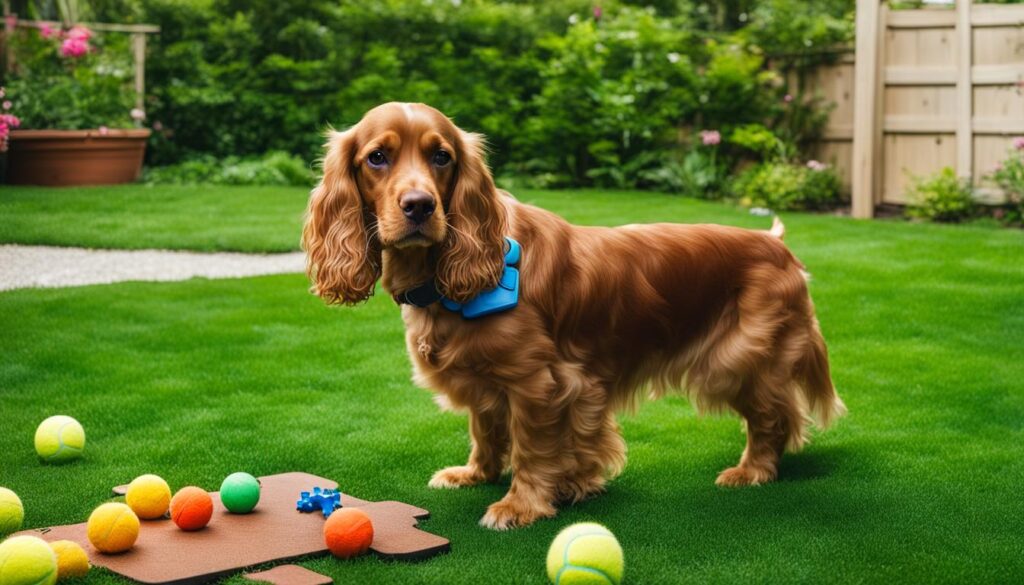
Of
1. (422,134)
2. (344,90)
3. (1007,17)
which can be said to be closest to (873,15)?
(1007,17)

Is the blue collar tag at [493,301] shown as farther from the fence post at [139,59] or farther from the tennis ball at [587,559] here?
the fence post at [139,59]

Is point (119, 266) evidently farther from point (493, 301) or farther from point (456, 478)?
point (493, 301)

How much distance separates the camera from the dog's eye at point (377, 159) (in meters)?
3.68

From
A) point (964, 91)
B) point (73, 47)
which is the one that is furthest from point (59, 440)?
point (73, 47)

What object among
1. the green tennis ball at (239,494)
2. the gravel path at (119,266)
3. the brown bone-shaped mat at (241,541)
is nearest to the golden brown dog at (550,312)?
the brown bone-shaped mat at (241,541)

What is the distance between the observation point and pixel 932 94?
1112 cm

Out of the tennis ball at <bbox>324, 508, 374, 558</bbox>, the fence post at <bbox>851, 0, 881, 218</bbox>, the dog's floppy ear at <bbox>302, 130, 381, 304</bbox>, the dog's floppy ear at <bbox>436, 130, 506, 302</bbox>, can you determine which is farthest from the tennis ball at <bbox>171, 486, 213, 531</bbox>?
the fence post at <bbox>851, 0, 881, 218</bbox>

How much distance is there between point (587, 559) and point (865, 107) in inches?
363

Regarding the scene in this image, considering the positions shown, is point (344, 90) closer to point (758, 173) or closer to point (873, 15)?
point (758, 173)

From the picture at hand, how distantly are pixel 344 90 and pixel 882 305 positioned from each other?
9308 mm

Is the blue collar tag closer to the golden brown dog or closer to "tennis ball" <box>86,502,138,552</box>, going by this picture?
the golden brown dog

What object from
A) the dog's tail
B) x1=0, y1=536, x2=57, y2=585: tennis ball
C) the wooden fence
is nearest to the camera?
x1=0, y1=536, x2=57, y2=585: tennis ball

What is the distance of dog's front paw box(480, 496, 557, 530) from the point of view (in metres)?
3.90

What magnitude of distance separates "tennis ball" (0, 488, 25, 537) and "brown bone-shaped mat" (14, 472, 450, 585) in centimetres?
8
